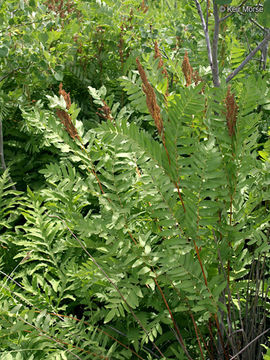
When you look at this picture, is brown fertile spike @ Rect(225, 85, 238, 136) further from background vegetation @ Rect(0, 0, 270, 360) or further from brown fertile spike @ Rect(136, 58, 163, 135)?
brown fertile spike @ Rect(136, 58, 163, 135)

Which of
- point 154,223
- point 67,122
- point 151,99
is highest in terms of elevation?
point 151,99

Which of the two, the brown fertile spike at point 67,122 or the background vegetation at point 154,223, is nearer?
the background vegetation at point 154,223

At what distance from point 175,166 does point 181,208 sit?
0.14 metres

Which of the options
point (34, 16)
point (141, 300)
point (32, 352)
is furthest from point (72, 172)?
point (34, 16)

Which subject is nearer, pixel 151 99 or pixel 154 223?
pixel 151 99

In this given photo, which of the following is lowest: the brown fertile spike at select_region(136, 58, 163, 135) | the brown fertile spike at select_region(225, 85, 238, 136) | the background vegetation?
the background vegetation

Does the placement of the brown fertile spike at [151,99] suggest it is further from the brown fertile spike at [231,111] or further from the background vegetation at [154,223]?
the brown fertile spike at [231,111]

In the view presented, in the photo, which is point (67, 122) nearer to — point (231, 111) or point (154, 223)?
point (154, 223)

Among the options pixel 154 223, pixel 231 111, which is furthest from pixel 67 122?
pixel 231 111

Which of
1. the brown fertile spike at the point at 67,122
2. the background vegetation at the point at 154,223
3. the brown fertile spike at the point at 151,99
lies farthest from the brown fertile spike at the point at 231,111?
the brown fertile spike at the point at 67,122

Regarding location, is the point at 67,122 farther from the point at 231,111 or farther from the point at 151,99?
the point at 231,111

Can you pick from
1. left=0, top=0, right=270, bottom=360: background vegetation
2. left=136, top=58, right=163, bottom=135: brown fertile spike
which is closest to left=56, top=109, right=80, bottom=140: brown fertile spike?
left=0, top=0, right=270, bottom=360: background vegetation

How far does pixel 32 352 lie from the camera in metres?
1.32

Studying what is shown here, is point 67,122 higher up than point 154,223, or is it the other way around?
point 67,122
